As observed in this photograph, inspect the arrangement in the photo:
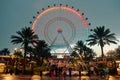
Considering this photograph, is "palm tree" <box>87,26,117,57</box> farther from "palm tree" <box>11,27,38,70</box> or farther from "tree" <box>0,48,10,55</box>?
"tree" <box>0,48,10,55</box>

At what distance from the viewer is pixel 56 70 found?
28188mm

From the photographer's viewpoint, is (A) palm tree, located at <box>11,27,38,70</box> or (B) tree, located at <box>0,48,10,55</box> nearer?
(A) palm tree, located at <box>11,27,38,70</box>

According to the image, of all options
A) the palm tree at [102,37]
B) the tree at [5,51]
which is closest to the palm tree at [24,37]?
the palm tree at [102,37]

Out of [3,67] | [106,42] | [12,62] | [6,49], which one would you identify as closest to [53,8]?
[106,42]

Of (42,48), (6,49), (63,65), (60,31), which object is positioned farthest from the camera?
(6,49)

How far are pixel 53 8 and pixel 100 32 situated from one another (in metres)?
17.6

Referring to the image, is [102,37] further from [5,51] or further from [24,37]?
[5,51]

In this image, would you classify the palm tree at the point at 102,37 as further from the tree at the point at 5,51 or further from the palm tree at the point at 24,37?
the tree at the point at 5,51

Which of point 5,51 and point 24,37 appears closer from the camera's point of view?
point 24,37

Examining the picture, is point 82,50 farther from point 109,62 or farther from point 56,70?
point 56,70

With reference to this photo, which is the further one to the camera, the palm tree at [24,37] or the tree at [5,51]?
the tree at [5,51]

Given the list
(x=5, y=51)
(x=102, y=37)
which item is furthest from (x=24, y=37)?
(x=5, y=51)

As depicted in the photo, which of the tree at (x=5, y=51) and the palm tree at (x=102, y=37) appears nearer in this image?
the palm tree at (x=102, y=37)

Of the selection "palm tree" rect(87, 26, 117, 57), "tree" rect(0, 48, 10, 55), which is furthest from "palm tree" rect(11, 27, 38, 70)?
"tree" rect(0, 48, 10, 55)
